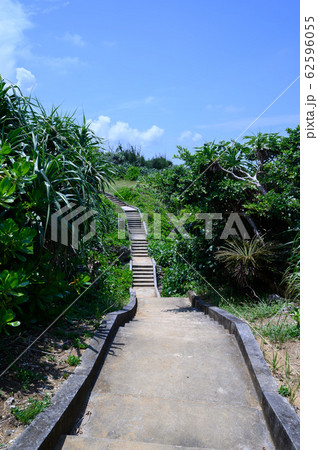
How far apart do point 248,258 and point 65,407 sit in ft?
15.4

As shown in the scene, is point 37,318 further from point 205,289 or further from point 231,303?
point 205,289

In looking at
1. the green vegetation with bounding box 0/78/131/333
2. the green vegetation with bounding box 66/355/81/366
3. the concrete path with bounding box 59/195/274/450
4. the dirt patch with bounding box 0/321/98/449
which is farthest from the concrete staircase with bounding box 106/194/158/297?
the green vegetation with bounding box 66/355/81/366

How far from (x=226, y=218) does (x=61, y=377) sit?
5.27 m

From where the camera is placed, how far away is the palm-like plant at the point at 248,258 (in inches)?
253

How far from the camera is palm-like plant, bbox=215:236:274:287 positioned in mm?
6422

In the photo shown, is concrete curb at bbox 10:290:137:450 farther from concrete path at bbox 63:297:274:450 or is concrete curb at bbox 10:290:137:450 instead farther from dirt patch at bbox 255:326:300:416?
dirt patch at bbox 255:326:300:416

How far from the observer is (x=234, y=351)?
401cm

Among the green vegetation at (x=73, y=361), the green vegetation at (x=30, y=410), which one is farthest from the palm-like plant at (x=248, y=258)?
the green vegetation at (x=30, y=410)

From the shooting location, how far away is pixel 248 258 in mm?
6430

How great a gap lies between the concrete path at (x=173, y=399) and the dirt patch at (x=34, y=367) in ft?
1.17

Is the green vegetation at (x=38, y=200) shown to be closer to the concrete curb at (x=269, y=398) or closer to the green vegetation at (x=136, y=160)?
the concrete curb at (x=269, y=398)

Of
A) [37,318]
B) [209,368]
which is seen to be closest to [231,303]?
[209,368]

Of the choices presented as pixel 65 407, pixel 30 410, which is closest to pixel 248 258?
pixel 65 407
